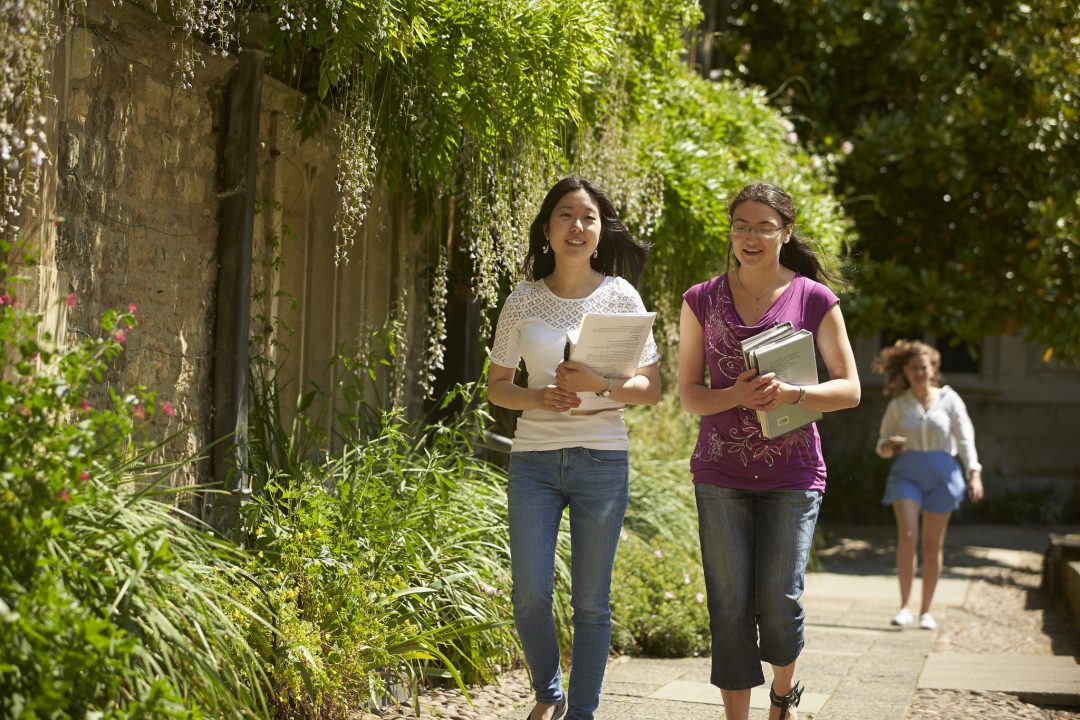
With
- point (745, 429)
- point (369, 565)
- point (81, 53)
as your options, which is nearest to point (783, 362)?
point (745, 429)

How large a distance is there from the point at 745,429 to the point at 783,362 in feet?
0.88

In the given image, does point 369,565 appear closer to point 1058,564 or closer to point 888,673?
point 888,673

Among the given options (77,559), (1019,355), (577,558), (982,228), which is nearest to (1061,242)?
(982,228)

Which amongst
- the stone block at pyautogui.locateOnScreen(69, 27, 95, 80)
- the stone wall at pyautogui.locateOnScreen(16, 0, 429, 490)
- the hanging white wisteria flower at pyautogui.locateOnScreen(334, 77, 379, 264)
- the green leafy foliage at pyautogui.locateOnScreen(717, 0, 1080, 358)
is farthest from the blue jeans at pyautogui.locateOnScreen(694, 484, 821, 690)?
the green leafy foliage at pyautogui.locateOnScreen(717, 0, 1080, 358)

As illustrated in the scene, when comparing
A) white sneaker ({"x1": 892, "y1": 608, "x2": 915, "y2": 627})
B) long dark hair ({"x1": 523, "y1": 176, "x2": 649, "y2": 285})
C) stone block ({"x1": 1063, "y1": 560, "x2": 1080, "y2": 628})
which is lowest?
white sneaker ({"x1": 892, "y1": 608, "x2": 915, "y2": 627})

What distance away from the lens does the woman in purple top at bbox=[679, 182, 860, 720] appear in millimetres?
3861

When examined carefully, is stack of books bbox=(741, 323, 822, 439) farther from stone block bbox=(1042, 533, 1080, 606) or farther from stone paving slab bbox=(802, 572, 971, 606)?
stone block bbox=(1042, 533, 1080, 606)

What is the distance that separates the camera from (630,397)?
3.99 meters

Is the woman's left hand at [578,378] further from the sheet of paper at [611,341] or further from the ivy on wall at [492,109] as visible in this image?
the ivy on wall at [492,109]

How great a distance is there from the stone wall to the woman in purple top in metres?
1.63

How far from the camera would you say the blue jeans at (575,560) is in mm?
3959

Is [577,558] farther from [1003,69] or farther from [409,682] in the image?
[1003,69]

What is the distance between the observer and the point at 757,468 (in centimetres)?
388

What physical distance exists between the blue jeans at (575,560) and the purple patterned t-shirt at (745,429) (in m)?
0.32
